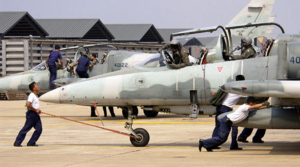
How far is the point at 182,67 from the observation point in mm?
14391

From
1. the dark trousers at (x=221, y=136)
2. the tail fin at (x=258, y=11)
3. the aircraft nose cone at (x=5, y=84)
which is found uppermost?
the tail fin at (x=258, y=11)

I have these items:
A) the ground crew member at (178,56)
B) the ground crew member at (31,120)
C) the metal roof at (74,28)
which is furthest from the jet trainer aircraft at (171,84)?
the metal roof at (74,28)

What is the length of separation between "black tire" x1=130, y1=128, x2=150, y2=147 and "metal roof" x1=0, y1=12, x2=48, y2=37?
109ft

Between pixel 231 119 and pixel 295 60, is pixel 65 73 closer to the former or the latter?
pixel 231 119

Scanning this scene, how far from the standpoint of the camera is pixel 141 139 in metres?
14.2

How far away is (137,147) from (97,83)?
184cm

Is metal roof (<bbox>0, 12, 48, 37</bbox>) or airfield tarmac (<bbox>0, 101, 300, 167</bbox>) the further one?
metal roof (<bbox>0, 12, 48, 37</bbox>)

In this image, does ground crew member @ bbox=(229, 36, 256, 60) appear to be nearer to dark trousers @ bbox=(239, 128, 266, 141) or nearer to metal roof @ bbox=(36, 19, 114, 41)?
dark trousers @ bbox=(239, 128, 266, 141)

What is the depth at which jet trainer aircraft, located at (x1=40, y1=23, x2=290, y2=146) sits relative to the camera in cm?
1380

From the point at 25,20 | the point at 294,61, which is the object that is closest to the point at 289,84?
the point at 294,61

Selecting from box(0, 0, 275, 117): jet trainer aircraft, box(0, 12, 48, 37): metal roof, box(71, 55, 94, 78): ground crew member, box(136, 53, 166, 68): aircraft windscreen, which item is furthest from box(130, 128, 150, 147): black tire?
box(0, 12, 48, 37): metal roof

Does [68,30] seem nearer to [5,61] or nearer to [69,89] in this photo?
[5,61]

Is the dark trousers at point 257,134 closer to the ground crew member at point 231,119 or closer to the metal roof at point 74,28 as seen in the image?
the ground crew member at point 231,119

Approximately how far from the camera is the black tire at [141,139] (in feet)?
46.4
